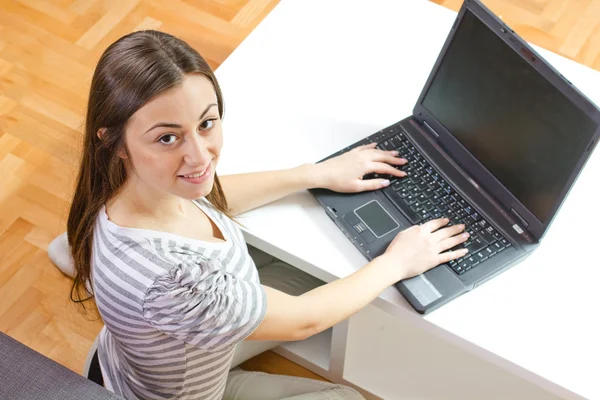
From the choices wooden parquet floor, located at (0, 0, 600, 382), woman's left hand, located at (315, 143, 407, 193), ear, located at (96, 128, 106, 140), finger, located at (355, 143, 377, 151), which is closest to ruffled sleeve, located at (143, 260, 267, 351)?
ear, located at (96, 128, 106, 140)

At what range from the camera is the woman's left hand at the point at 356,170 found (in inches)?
60.3

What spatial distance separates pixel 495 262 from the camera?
4.70ft

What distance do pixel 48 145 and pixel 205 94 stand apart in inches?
54.1

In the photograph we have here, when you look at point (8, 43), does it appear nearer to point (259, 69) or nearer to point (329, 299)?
point (259, 69)

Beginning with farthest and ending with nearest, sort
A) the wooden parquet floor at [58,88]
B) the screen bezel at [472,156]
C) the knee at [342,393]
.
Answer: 1. the wooden parquet floor at [58,88]
2. the knee at [342,393]
3. the screen bezel at [472,156]

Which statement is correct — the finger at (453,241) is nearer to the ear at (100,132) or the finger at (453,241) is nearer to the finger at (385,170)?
the finger at (385,170)

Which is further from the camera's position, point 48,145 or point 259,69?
point 48,145

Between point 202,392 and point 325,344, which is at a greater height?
point 202,392

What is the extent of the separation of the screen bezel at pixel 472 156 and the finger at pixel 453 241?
99mm

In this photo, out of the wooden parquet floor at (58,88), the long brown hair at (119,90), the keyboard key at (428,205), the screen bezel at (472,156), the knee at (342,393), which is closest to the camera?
the long brown hair at (119,90)

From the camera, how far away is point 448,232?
4.80 feet

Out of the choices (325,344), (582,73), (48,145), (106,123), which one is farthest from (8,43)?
(582,73)

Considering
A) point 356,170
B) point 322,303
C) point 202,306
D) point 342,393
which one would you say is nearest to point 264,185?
point 356,170

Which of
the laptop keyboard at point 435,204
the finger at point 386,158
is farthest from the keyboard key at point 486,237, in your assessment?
the finger at point 386,158
